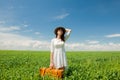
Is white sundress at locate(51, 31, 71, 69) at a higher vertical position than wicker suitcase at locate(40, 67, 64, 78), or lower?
higher

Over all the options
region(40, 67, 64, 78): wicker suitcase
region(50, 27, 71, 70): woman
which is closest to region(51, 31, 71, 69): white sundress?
region(50, 27, 71, 70): woman

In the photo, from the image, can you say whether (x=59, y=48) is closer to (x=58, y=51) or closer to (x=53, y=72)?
(x=58, y=51)

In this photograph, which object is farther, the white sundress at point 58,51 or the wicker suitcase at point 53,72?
the white sundress at point 58,51

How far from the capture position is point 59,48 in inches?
511

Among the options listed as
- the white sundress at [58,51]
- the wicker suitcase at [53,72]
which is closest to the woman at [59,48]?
the white sundress at [58,51]

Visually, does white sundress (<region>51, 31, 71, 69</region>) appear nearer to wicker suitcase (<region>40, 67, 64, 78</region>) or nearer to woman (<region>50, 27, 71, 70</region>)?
woman (<region>50, 27, 71, 70</region>)

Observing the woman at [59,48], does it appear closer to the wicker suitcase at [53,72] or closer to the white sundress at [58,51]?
the white sundress at [58,51]

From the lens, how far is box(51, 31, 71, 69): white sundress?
12828 mm

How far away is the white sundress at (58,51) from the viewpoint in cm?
1283

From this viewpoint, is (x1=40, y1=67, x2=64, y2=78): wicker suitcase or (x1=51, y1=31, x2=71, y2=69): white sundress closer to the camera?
(x1=40, y1=67, x2=64, y2=78): wicker suitcase

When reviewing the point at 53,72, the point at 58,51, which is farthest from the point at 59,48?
the point at 53,72

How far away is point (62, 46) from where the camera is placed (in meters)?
13.0

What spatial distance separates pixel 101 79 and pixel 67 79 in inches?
64.2

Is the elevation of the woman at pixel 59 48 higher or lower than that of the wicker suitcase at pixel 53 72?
higher
